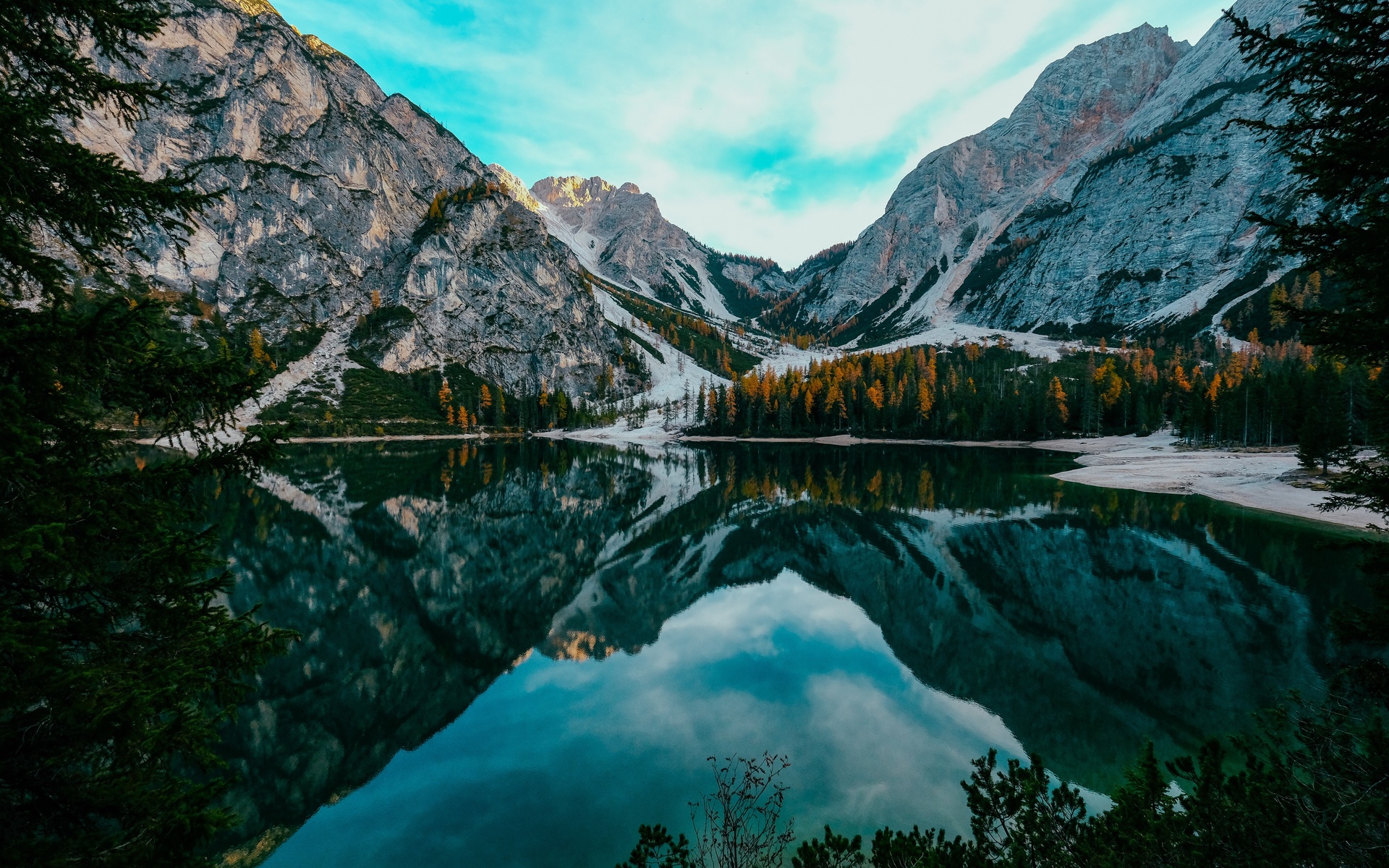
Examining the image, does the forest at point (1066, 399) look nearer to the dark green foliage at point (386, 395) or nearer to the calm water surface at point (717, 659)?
the calm water surface at point (717, 659)

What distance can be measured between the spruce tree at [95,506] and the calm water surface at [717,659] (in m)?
9.14

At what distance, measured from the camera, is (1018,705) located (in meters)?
17.3

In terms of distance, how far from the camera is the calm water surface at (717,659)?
1340 cm

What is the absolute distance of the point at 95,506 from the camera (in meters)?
5.21

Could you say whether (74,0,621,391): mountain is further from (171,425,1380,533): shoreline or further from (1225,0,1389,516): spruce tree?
(1225,0,1389,516): spruce tree

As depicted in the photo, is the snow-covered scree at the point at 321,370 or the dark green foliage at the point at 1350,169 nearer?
the dark green foliage at the point at 1350,169

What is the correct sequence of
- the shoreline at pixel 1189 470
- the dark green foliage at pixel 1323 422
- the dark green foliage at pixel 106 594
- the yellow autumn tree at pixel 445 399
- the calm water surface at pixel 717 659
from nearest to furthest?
1. the dark green foliage at pixel 106 594
2. the calm water surface at pixel 717 659
3. the shoreline at pixel 1189 470
4. the dark green foliage at pixel 1323 422
5. the yellow autumn tree at pixel 445 399

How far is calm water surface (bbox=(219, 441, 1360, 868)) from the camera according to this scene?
13.4 metres

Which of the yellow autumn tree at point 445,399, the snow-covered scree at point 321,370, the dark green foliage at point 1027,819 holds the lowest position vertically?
the dark green foliage at point 1027,819

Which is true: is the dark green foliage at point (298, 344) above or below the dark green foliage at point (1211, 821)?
above

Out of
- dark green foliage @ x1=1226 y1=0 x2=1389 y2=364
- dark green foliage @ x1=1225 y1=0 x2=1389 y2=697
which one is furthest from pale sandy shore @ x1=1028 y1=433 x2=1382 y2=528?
dark green foliage @ x1=1226 y1=0 x2=1389 y2=364

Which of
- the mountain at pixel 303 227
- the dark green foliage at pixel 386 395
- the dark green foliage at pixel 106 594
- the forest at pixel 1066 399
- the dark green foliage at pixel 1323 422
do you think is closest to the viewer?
the dark green foliage at pixel 106 594

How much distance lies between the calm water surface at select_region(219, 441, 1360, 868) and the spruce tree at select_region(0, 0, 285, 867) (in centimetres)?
914

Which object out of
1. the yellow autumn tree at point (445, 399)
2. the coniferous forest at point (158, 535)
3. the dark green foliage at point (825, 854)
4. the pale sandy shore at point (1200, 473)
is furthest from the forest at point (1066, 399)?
the dark green foliage at point (825, 854)
